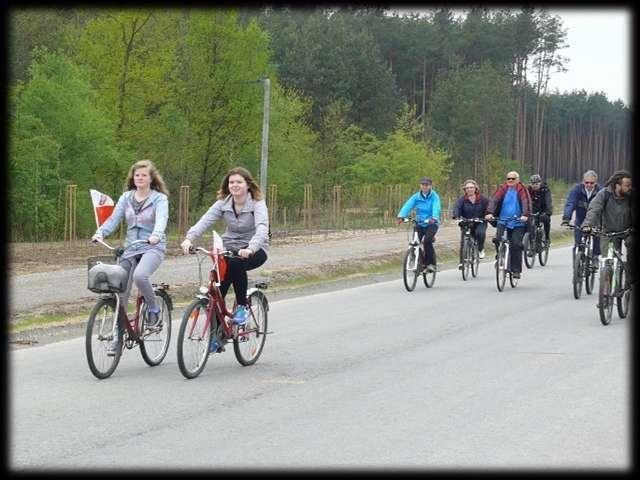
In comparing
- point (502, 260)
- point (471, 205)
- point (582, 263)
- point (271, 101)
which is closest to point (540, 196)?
point (471, 205)

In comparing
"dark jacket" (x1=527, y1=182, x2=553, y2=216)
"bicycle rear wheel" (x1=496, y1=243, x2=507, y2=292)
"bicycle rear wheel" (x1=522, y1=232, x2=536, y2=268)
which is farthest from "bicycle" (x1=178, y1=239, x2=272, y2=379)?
"bicycle rear wheel" (x1=522, y1=232, x2=536, y2=268)

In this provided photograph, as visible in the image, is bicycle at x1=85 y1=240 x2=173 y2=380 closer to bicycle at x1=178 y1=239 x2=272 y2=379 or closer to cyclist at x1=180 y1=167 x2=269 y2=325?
bicycle at x1=178 y1=239 x2=272 y2=379

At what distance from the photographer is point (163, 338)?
1181 centimetres

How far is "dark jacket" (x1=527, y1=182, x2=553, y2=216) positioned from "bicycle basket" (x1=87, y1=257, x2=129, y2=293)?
16177 mm

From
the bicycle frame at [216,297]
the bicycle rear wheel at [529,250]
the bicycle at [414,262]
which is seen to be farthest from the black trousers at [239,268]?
the bicycle rear wheel at [529,250]

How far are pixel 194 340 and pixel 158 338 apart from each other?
996 millimetres

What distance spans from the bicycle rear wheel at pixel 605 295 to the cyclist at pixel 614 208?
1.72ft

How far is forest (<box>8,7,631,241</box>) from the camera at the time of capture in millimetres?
40406

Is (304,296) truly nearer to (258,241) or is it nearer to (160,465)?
(258,241)

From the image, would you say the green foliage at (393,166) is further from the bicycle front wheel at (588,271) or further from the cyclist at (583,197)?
the bicycle front wheel at (588,271)

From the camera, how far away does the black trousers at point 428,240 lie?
69.6 ft

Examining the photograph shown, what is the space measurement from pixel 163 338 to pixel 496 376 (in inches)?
119

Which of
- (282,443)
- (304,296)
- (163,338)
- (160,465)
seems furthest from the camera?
(304,296)

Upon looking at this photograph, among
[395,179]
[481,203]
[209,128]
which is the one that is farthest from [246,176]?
[395,179]
